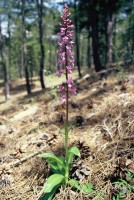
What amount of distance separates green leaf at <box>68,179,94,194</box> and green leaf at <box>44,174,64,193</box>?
18 centimetres

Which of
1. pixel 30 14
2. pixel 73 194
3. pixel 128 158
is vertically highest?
pixel 30 14

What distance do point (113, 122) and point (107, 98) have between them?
155cm

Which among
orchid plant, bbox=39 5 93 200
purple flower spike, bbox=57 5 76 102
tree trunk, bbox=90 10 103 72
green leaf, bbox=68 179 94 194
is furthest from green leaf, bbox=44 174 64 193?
tree trunk, bbox=90 10 103 72

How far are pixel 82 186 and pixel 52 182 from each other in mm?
432

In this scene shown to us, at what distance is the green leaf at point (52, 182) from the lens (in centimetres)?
353

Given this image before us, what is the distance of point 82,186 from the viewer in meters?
3.68

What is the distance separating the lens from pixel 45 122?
623cm

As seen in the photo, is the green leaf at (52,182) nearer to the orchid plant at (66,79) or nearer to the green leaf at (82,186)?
the orchid plant at (66,79)

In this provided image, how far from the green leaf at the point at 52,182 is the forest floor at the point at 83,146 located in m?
0.20

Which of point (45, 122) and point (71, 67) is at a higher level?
point (71, 67)

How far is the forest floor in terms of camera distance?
3.72 meters

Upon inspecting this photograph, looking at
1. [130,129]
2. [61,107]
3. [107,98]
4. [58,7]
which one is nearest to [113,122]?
[130,129]

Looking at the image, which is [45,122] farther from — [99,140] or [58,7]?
[58,7]

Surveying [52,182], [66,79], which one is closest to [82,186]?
[52,182]
